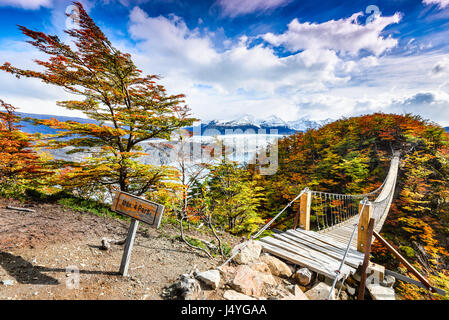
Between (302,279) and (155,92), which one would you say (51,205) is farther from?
(302,279)

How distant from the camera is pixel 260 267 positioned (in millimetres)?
2793

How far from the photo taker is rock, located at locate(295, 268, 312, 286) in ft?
8.93

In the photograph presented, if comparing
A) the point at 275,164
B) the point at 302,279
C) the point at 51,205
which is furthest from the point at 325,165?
the point at 51,205

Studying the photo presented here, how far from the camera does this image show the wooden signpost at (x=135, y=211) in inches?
89.2

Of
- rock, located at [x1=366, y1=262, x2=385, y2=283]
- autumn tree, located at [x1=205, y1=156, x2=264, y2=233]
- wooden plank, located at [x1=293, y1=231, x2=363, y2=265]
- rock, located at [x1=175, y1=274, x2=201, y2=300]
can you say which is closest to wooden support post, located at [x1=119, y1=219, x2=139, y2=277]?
rock, located at [x1=175, y1=274, x2=201, y2=300]

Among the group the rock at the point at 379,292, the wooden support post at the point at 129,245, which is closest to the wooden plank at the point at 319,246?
the rock at the point at 379,292

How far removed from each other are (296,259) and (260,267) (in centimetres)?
69

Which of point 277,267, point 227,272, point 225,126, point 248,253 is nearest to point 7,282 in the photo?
point 227,272

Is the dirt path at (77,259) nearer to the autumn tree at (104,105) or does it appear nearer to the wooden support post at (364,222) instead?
the autumn tree at (104,105)

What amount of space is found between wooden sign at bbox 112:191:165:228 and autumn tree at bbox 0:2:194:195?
2.83 metres

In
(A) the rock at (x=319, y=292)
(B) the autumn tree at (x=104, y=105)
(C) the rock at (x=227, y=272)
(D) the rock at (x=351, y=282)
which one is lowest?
(D) the rock at (x=351, y=282)

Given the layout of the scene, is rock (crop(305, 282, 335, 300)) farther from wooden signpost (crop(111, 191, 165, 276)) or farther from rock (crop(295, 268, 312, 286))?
wooden signpost (crop(111, 191, 165, 276))

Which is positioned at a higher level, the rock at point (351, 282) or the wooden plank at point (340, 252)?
the wooden plank at point (340, 252)

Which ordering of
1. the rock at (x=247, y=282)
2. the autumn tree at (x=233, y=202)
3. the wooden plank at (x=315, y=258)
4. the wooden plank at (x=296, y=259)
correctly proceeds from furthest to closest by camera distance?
1. the autumn tree at (x=233, y=202)
2. the wooden plank at (x=315, y=258)
3. the wooden plank at (x=296, y=259)
4. the rock at (x=247, y=282)
